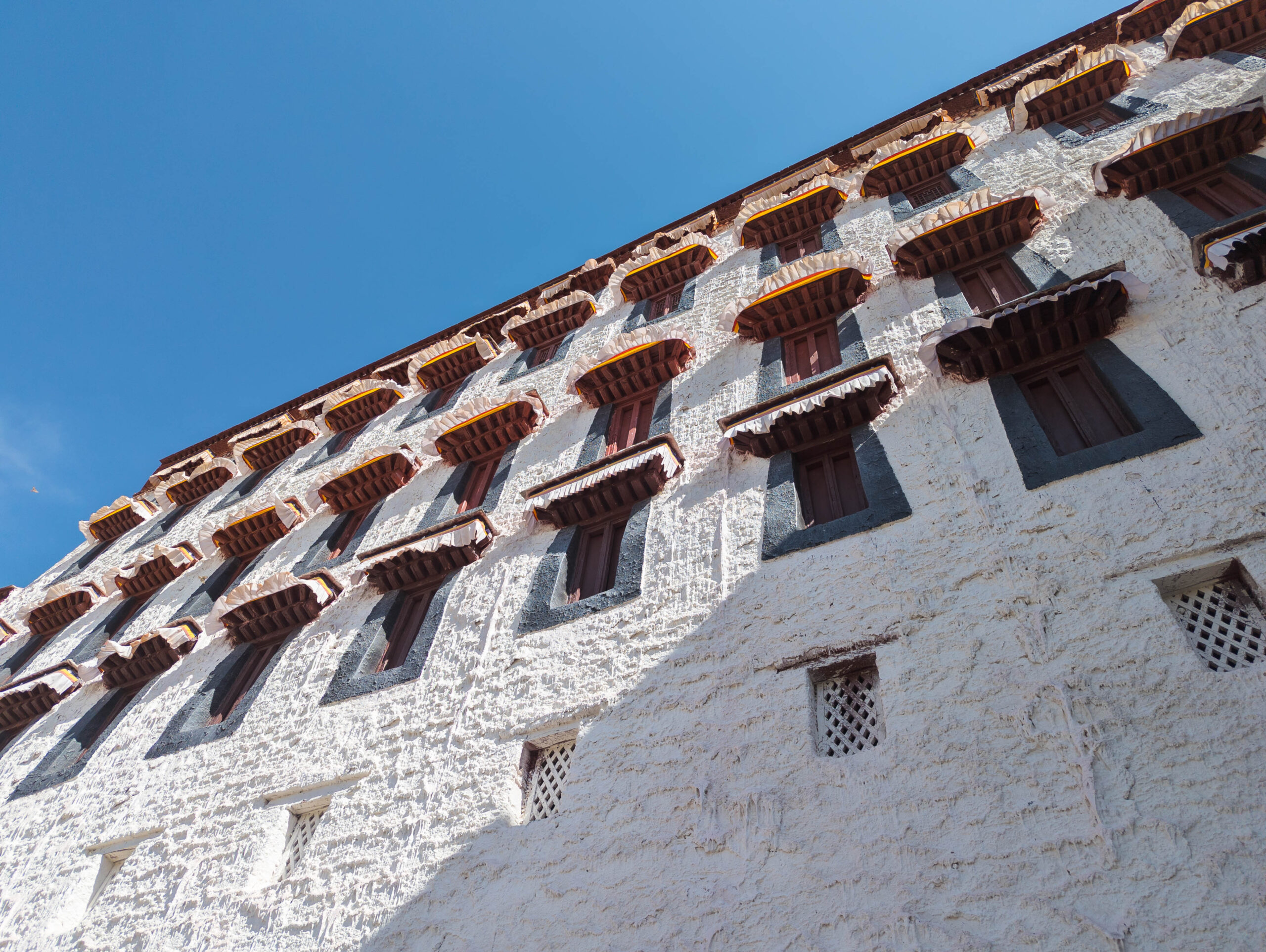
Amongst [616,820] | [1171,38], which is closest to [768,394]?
[616,820]

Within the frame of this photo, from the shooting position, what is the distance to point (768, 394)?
919 centimetres

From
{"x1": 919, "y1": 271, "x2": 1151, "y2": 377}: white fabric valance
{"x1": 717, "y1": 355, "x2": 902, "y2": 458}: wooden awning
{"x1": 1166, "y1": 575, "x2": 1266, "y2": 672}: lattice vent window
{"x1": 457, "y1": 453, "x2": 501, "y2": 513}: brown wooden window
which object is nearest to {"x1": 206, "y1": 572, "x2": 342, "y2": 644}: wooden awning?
{"x1": 457, "y1": 453, "x2": 501, "y2": 513}: brown wooden window

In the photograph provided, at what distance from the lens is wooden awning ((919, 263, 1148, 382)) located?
721 centimetres

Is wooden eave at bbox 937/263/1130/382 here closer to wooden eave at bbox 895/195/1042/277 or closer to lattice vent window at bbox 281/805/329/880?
wooden eave at bbox 895/195/1042/277

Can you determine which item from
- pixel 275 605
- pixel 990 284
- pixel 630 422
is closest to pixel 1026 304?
pixel 990 284

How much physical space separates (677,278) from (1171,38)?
8171 mm

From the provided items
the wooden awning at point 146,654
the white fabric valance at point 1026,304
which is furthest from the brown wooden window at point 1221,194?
the wooden awning at point 146,654

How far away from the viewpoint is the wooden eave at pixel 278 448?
679 inches

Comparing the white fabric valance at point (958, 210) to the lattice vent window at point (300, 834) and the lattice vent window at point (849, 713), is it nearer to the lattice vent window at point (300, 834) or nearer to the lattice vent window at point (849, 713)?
the lattice vent window at point (849, 713)

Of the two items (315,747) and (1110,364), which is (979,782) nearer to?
(1110,364)

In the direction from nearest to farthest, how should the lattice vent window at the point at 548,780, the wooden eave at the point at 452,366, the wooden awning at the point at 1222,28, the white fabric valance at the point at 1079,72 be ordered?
the lattice vent window at the point at 548,780 → the wooden awning at the point at 1222,28 → the white fabric valance at the point at 1079,72 → the wooden eave at the point at 452,366

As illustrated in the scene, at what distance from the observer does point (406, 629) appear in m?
9.16

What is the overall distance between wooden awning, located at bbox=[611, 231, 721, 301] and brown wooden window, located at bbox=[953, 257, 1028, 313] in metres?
5.36

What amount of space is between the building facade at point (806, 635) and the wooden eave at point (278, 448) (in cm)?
436
